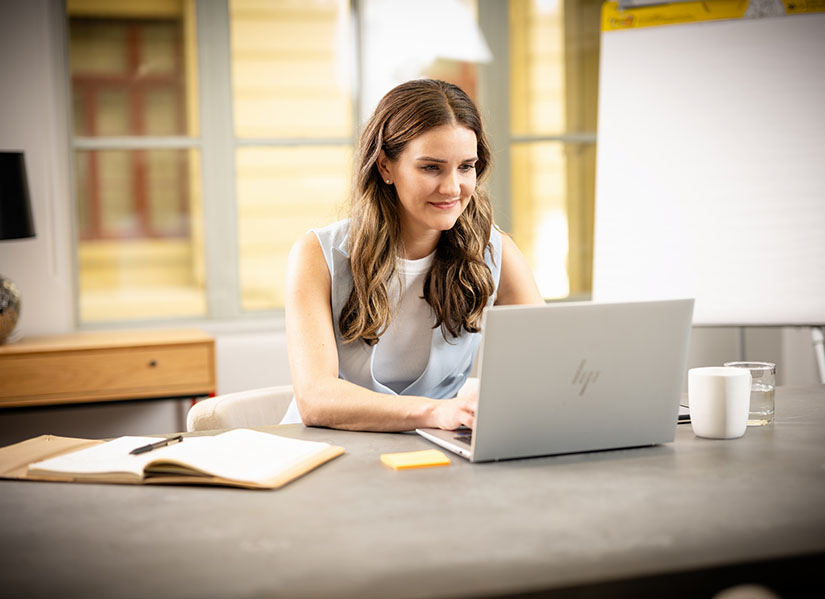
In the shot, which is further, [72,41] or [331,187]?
[331,187]

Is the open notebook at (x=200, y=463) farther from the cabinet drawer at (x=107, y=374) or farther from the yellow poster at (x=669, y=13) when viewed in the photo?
the yellow poster at (x=669, y=13)

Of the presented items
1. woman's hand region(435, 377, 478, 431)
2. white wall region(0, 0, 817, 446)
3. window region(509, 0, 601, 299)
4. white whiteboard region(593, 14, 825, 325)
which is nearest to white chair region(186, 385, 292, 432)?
woman's hand region(435, 377, 478, 431)

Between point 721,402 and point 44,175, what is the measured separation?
293 cm

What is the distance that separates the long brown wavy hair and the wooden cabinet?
149 cm

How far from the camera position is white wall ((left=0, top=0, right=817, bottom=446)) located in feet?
11.0

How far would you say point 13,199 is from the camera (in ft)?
9.79

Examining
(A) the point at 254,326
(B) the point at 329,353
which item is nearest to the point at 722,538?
(B) the point at 329,353

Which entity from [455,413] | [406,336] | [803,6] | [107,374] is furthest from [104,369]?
[803,6]

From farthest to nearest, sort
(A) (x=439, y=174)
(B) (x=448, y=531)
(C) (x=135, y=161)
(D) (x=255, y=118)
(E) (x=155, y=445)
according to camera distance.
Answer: (D) (x=255, y=118) < (C) (x=135, y=161) < (A) (x=439, y=174) < (E) (x=155, y=445) < (B) (x=448, y=531)

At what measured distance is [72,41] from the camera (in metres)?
3.55

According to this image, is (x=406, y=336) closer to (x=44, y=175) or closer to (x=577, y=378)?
(x=577, y=378)

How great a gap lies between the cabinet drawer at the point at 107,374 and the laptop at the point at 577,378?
2066 mm

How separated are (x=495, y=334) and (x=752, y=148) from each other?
215 centimetres

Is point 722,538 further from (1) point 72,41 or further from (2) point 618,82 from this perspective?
(1) point 72,41
